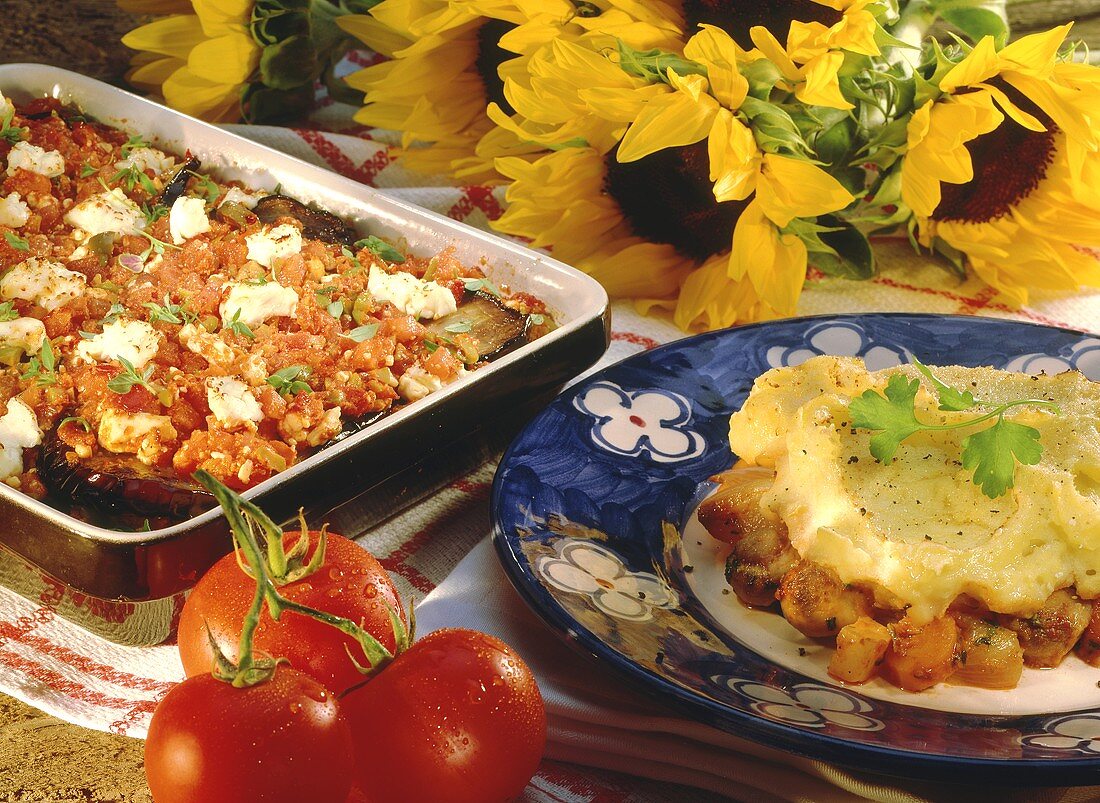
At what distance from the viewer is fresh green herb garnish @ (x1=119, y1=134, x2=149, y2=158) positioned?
299 cm

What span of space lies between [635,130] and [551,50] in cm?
36

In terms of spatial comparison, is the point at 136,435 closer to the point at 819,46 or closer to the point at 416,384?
the point at 416,384

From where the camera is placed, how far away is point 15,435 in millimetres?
1976

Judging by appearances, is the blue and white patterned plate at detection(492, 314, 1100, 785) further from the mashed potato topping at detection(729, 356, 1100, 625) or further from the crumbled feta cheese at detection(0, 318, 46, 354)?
the crumbled feta cheese at detection(0, 318, 46, 354)

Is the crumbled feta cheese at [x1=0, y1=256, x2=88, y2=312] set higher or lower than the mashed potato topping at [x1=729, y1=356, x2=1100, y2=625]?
lower

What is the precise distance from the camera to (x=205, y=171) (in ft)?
9.78

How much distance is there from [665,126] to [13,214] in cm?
132

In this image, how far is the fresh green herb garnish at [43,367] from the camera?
7.00 feet

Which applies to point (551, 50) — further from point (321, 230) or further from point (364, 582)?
point (364, 582)

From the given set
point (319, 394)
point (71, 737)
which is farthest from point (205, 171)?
point (71, 737)

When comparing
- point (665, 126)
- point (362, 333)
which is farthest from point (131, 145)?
point (665, 126)

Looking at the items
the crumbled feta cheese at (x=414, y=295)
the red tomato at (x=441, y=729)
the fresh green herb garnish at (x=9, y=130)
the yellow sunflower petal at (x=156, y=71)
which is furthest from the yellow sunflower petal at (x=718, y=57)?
the yellow sunflower petal at (x=156, y=71)

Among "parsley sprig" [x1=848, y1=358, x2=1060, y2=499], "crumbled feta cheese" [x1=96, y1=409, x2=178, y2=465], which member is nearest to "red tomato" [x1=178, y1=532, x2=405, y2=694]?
"crumbled feta cheese" [x1=96, y1=409, x2=178, y2=465]

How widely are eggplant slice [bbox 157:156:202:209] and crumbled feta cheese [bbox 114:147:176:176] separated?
0.15 ft
